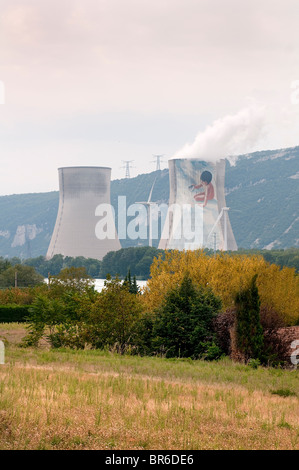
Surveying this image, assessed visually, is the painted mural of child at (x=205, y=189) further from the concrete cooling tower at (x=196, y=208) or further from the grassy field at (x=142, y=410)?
the grassy field at (x=142, y=410)

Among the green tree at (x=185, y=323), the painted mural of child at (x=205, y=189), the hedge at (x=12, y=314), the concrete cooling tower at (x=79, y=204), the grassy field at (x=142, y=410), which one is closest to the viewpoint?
the grassy field at (x=142, y=410)

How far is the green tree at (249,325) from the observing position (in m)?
16.6

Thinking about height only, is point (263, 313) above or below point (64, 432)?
above

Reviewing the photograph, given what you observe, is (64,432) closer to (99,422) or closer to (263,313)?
(99,422)

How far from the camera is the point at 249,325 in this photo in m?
16.7

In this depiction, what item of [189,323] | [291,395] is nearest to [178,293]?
[189,323]

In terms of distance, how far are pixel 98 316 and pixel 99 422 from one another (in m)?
11.9

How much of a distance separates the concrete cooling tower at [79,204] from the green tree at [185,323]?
6037 cm

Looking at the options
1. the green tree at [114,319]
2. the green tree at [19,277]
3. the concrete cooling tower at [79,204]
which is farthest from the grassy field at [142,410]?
the concrete cooling tower at [79,204]

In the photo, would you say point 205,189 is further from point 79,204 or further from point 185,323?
point 185,323

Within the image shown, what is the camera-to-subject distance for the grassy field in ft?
22.7

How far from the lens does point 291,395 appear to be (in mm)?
11312
